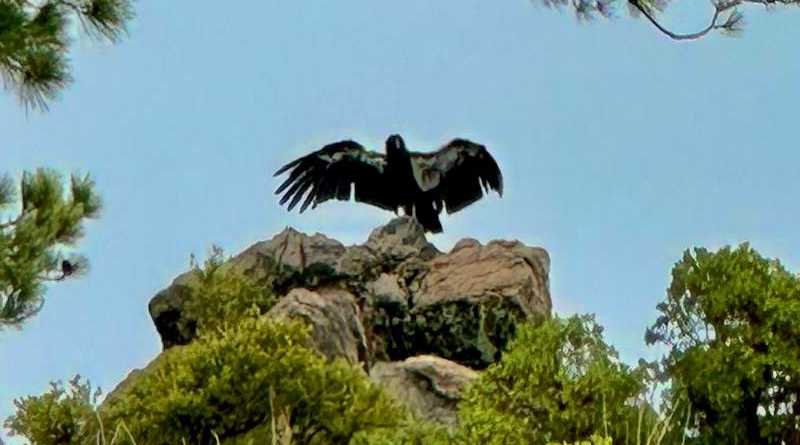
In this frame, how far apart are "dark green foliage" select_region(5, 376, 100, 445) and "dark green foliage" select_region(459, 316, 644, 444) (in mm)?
2567

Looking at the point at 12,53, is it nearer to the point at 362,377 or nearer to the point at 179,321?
the point at 362,377

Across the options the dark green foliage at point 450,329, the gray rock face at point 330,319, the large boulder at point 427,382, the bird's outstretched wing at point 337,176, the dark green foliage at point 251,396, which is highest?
the bird's outstretched wing at point 337,176

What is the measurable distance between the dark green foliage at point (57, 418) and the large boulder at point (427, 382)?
284 centimetres

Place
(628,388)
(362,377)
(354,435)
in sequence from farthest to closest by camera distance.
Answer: (362,377) < (354,435) < (628,388)

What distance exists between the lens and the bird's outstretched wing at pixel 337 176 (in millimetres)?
14312

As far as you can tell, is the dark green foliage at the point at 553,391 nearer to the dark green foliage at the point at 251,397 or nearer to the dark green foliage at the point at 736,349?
the dark green foliage at the point at 736,349

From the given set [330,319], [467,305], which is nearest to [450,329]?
[467,305]

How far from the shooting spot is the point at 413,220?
13.5 meters

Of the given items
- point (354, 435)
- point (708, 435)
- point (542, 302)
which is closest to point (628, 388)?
point (708, 435)

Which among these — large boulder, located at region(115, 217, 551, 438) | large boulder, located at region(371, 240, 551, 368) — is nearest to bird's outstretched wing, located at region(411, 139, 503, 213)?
large boulder, located at region(115, 217, 551, 438)

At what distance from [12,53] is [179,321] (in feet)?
20.5

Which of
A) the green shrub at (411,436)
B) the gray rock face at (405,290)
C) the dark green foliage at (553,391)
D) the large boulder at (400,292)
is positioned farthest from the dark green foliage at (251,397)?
the gray rock face at (405,290)

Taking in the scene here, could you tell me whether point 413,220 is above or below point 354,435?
above

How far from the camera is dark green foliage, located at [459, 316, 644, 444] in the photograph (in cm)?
581
